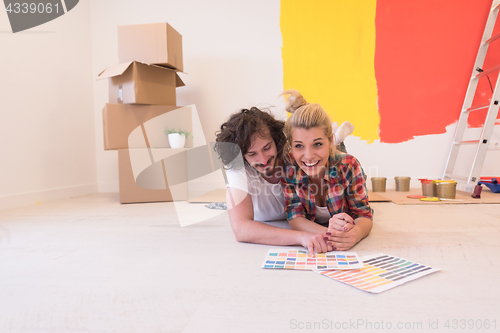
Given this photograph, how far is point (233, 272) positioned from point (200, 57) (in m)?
2.35

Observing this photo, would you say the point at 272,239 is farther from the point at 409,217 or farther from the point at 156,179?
the point at 156,179

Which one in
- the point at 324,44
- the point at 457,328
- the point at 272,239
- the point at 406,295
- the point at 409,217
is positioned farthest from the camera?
the point at 324,44

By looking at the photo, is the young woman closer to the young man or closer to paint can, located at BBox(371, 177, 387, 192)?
the young man

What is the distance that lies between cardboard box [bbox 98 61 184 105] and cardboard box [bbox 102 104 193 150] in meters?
0.07

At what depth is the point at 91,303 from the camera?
73cm

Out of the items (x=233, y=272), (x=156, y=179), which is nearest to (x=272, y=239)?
(x=233, y=272)

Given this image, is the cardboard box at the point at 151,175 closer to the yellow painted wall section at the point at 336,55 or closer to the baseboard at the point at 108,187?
the baseboard at the point at 108,187

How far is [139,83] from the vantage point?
2236mm

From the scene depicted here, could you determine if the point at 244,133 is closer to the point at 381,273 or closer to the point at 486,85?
the point at 381,273

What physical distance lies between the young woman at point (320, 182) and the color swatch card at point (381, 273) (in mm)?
141

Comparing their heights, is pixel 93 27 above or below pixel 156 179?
above

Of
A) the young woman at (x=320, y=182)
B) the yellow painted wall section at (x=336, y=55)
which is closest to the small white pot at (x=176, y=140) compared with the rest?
the yellow painted wall section at (x=336, y=55)

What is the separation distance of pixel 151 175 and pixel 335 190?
152 centimetres

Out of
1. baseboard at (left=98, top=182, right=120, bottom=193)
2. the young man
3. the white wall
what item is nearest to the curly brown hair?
the young man
